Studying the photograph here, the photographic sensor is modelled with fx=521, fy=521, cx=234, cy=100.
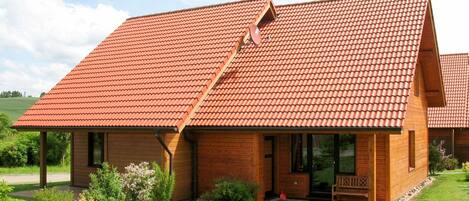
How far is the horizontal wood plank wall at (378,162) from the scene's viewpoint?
1371 cm

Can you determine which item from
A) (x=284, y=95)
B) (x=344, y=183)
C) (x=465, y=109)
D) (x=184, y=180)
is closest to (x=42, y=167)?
(x=184, y=180)

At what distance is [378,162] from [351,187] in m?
1.02

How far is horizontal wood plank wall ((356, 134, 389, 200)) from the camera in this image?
1371cm

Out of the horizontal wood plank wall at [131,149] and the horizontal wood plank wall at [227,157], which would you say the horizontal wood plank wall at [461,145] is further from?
the horizontal wood plank wall at [131,149]

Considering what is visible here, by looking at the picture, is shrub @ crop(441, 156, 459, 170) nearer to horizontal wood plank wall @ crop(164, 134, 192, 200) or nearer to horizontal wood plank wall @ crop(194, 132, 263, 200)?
horizontal wood plank wall @ crop(194, 132, 263, 200)

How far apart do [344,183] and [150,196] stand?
16.7ft

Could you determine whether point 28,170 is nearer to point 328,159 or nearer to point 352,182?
point 328,159

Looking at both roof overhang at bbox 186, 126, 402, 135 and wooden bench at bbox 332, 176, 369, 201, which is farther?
wooden bench at bbox 332, 176, 369, 201

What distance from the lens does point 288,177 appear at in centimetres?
1526

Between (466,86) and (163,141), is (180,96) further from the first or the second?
(466,86)

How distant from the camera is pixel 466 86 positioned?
27.8 metres

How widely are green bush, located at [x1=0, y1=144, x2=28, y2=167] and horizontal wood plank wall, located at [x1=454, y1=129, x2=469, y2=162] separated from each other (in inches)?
885

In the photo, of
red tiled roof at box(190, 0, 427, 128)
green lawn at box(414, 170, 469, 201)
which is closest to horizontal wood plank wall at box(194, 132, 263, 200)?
red tiled roof at box(190, 0, 427, 128)

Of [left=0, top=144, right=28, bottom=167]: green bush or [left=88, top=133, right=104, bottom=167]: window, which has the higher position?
[left=88, top=133, right=104, bottom=167]: window
